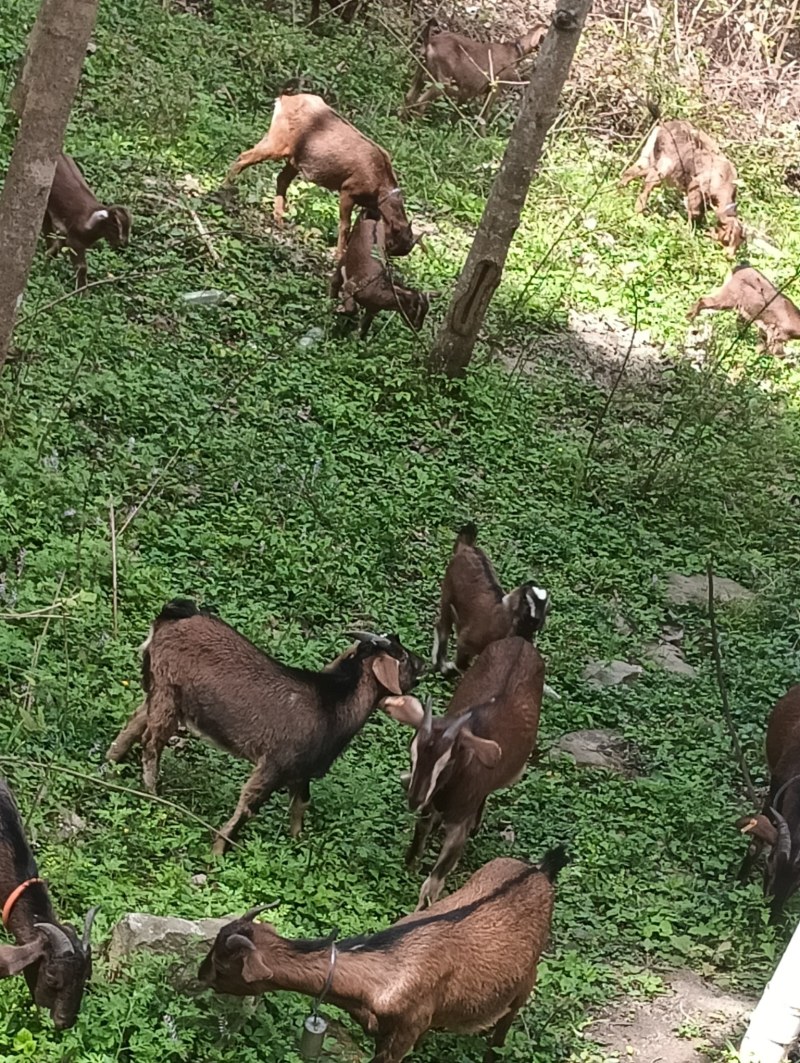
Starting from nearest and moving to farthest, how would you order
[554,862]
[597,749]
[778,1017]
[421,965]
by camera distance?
[421,965] < [778,1017] < [554,862] < [597,749]

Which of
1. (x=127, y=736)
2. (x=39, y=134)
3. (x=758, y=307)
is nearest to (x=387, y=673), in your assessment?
(x=127, y=736)

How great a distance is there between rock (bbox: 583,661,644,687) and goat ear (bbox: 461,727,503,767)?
2.03m

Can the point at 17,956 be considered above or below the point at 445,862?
above

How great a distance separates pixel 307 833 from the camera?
20.2 feet

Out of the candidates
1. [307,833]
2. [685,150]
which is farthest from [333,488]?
[685,150]

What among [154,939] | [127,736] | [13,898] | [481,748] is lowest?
[127,736]

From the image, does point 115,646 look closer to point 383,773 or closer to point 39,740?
point 39,740

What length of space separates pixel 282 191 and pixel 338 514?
4.05 m

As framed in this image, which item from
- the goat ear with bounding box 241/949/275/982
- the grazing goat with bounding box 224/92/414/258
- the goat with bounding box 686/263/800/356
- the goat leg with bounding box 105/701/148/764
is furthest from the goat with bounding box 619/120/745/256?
the goat ear with bounding box 241/949/275/982

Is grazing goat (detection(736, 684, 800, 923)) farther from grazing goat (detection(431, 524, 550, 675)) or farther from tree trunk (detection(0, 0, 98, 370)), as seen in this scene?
tree trunk (detection(0, 0, 98, 370))

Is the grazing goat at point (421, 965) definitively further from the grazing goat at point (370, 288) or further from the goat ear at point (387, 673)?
the grazing goat at point (370, 288)

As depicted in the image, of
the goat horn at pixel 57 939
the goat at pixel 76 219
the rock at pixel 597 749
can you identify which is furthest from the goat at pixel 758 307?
the goat horn at pixel 57 939

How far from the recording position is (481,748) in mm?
5945

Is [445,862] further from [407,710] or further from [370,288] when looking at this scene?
[370,288]
